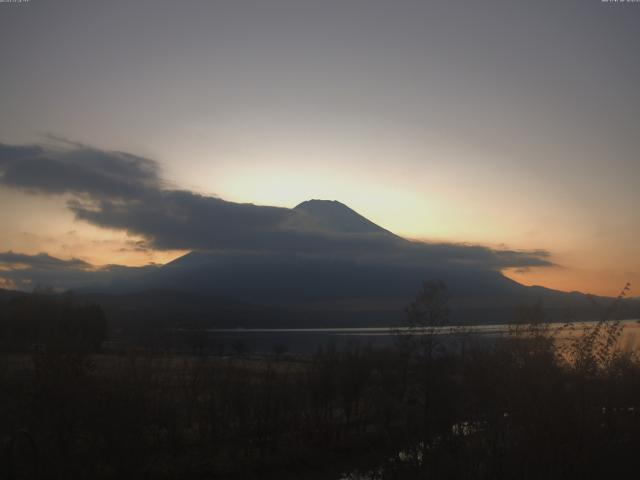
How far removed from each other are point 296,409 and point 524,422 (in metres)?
14.3

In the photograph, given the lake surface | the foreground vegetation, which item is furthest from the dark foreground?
the lake surface

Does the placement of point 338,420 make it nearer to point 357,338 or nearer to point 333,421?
point 333,421

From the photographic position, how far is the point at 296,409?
21.7 m

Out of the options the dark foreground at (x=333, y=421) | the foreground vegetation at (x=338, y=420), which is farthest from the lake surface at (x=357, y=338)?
the dark foreground at (x=333, y=421)

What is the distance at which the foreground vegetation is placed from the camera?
349 inches

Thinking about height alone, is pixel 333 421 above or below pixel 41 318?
below

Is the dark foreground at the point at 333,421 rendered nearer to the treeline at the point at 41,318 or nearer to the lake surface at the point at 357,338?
the lake surface at the point at 357,338

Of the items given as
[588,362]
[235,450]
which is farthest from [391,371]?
[588,362]

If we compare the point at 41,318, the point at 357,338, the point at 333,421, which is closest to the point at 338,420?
the point at 333,421

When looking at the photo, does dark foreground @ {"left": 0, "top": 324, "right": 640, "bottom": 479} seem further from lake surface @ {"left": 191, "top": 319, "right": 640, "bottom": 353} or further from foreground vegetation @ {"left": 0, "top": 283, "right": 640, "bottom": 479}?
lake surface @ {"left": 191, "top": 319, "right": 640, "bottom": 353}

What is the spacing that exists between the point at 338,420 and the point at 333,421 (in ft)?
3.60

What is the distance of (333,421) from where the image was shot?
2323 centimetres

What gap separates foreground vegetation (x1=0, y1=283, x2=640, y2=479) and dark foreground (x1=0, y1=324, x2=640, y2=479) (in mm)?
36

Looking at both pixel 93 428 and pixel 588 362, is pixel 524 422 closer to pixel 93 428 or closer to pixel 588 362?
pixel 588 362
